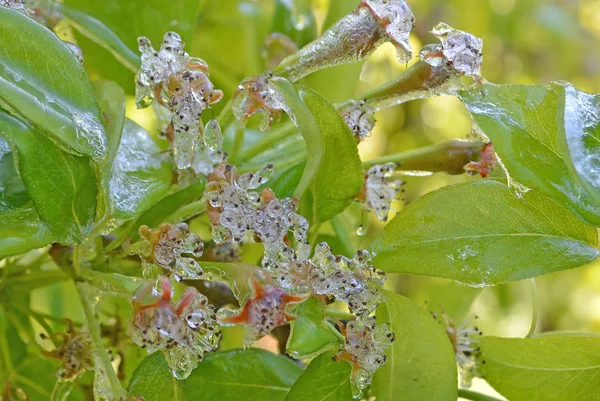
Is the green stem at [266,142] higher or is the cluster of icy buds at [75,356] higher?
the green stem at [266,142]

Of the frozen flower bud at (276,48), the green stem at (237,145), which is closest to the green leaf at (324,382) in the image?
the green stem at (237,145)

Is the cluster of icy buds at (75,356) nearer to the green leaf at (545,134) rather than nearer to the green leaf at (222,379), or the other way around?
the green leaf at (222,379)

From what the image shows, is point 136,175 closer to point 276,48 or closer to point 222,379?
point 222,379

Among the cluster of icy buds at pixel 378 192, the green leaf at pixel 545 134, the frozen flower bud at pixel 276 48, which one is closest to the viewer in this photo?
the green leaf at pixel 545 134

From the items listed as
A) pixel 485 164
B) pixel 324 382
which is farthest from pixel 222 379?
pixel 485 164

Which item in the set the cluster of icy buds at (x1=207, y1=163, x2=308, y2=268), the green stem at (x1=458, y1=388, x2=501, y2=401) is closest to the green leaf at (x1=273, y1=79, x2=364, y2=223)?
the cluster of icy buds at (x1=207, y1=163, x2=308, y2=268)

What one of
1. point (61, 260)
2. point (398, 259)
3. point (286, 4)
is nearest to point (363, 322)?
point (398, 259)
